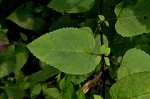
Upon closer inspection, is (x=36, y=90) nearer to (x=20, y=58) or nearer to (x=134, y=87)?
(x=20, y=58)

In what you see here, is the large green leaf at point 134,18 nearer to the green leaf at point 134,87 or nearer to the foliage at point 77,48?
Answer: the foliage at point 77,48

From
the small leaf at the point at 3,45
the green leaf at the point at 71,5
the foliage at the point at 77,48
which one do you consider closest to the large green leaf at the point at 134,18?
the foliage at the point at 77,48

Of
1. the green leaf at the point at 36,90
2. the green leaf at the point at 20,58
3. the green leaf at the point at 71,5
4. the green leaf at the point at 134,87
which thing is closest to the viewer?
the green leaf at the point at 134,87

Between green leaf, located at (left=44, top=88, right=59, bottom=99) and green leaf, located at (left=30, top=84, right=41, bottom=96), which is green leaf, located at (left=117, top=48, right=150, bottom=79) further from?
green leaf, located at (left=30, top=84, right=41, bottom=96)

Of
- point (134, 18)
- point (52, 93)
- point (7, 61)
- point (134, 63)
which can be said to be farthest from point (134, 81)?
point (7, 61)

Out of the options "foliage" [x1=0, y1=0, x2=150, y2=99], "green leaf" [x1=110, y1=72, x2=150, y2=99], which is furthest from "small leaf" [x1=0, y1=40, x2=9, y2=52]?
"green leaf" [x1=110, y1=72, x2=150, y2=99]

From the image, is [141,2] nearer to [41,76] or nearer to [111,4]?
[111,4]

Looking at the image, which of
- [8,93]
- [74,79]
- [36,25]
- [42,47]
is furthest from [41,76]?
[36,25]
